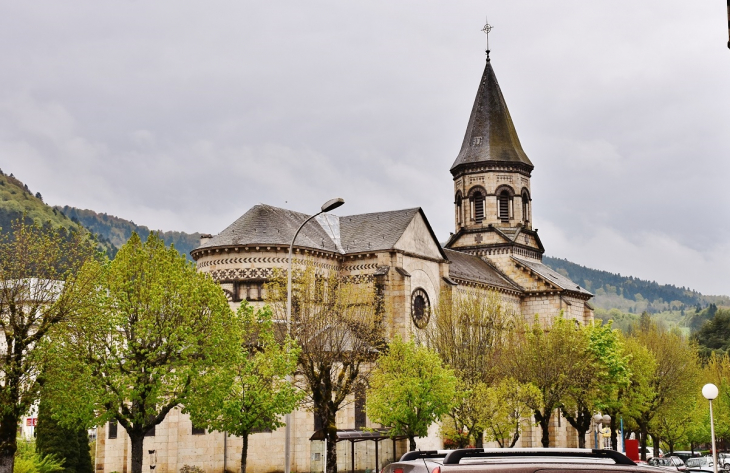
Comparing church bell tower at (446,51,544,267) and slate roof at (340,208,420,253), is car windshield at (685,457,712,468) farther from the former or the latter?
church bell tower at (446,51,544,267)

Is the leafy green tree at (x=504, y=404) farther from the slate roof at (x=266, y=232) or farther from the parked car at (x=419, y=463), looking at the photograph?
the parked car at (x=419, y=463)

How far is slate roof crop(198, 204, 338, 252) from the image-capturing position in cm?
5909

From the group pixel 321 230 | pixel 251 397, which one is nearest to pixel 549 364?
pixel 321 230

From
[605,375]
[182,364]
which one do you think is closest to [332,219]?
[605,375]

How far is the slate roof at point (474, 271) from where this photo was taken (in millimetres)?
73562

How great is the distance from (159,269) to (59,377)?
6506 millimetres

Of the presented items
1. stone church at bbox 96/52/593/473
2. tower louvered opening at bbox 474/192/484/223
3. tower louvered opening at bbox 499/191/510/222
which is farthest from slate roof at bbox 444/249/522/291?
tower louvered opening at bbox 499/191/510/222

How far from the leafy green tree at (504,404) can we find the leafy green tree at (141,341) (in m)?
17.1

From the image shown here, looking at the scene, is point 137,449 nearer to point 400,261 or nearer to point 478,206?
point 400,261

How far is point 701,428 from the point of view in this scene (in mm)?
83875

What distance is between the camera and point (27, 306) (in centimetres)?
2953

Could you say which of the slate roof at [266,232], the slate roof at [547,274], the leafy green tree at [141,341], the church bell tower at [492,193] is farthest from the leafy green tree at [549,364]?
the church bell tower at [492,193]

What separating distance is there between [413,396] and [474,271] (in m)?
35.6

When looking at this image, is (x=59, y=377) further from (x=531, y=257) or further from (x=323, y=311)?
(x=531, y=257)
